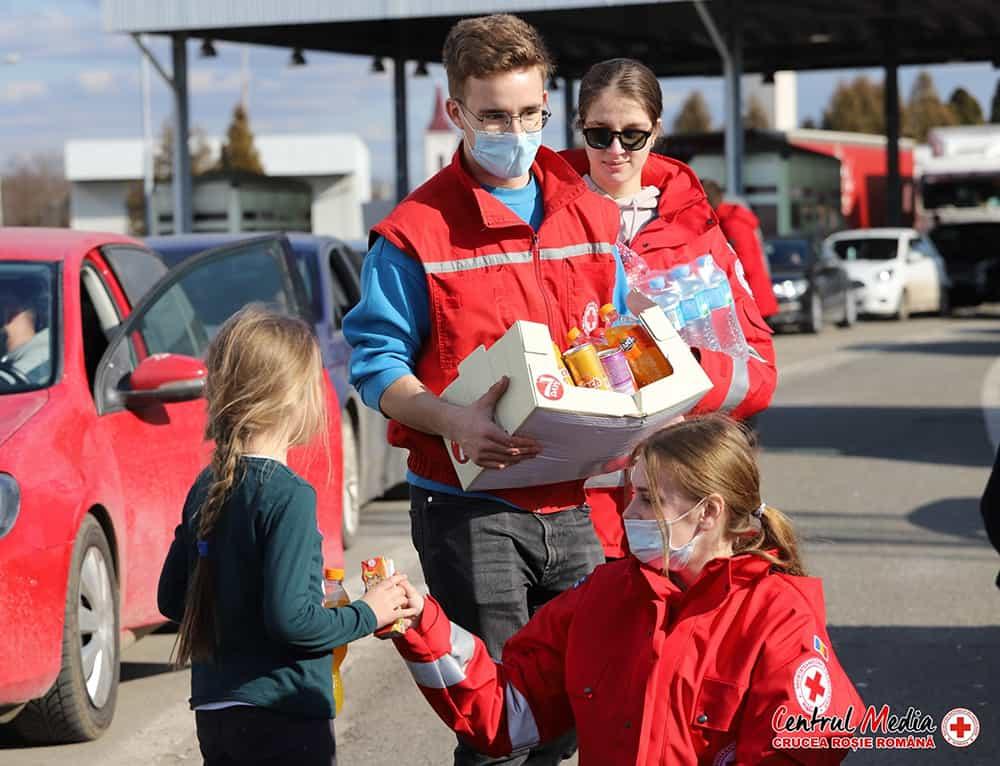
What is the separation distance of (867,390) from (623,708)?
1617 centimetres

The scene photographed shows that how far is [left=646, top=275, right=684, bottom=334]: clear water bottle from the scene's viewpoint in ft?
13.9

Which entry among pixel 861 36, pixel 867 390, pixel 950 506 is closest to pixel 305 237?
pixel 950 506

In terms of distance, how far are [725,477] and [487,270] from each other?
0.86 metres

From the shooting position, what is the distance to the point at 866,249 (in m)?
33.8

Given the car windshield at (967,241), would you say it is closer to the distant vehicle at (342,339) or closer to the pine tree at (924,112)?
the distant vehicle at (342,339)

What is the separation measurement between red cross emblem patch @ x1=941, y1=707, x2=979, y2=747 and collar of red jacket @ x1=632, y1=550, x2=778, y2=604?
2930 mm

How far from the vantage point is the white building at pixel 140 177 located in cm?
7206

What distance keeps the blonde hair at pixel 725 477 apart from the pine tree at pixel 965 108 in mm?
96199

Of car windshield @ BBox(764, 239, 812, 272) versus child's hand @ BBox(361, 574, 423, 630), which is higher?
car windshield @ BBox(764, 239, 812, 272)

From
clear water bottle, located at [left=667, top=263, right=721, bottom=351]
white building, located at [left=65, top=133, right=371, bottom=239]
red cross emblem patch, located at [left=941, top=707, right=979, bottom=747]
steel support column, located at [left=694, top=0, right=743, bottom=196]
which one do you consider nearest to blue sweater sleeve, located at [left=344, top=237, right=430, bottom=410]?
clear water bottle, located at [left=667, top=263, right=721, bottom=351]

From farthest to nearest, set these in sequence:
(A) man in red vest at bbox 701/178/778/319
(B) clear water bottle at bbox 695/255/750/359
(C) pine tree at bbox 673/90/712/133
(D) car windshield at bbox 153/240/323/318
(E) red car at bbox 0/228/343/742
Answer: (C) pine tree at bbox 673/90/712/133 → (D) car windshield at bbox 153/240/323/318 → (A) man in red vest at bbox 701/178/778/319 → (E) red car at bbox 0/228/343/742 → (B) clear water bottle at bbox 695/255/750/359

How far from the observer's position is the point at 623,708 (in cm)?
324

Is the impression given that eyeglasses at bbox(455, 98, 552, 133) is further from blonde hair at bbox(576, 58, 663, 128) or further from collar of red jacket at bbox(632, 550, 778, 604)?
collar of red jacket at bbox(632, 550, 778, 604)

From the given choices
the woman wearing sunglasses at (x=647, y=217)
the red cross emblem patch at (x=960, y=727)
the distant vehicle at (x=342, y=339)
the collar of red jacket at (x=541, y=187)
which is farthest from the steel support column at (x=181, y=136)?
the collar of red jacket at (x=541, y=187)
